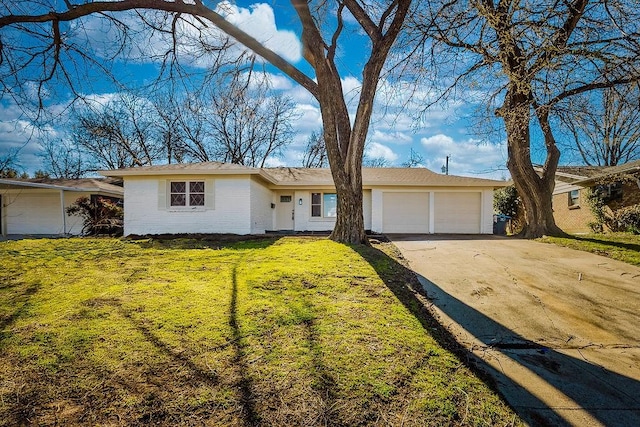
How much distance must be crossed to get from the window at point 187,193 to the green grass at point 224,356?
8066mm

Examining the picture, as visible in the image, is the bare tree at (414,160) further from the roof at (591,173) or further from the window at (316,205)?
the window at (316,205)

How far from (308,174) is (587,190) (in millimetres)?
14123

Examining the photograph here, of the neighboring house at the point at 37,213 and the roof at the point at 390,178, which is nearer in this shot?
the roof at the point at 390,178

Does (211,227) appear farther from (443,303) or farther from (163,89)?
(443,303)

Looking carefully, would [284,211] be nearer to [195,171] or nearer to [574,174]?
[195,171]

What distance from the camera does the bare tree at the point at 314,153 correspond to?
28078 mm

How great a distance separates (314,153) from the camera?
28547 mm

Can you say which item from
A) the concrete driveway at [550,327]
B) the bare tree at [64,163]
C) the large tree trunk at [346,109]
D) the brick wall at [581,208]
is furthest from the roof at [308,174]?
the bare tree at [64,163]

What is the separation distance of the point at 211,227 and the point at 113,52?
636 cm

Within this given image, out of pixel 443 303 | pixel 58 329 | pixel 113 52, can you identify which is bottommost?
pixel 443 303

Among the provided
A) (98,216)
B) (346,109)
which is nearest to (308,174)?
(346,109)

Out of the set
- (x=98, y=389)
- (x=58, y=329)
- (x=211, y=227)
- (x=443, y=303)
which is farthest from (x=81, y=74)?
(x=443, y=303)

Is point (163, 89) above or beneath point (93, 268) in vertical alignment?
above

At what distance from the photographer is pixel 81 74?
7555 millimetres
